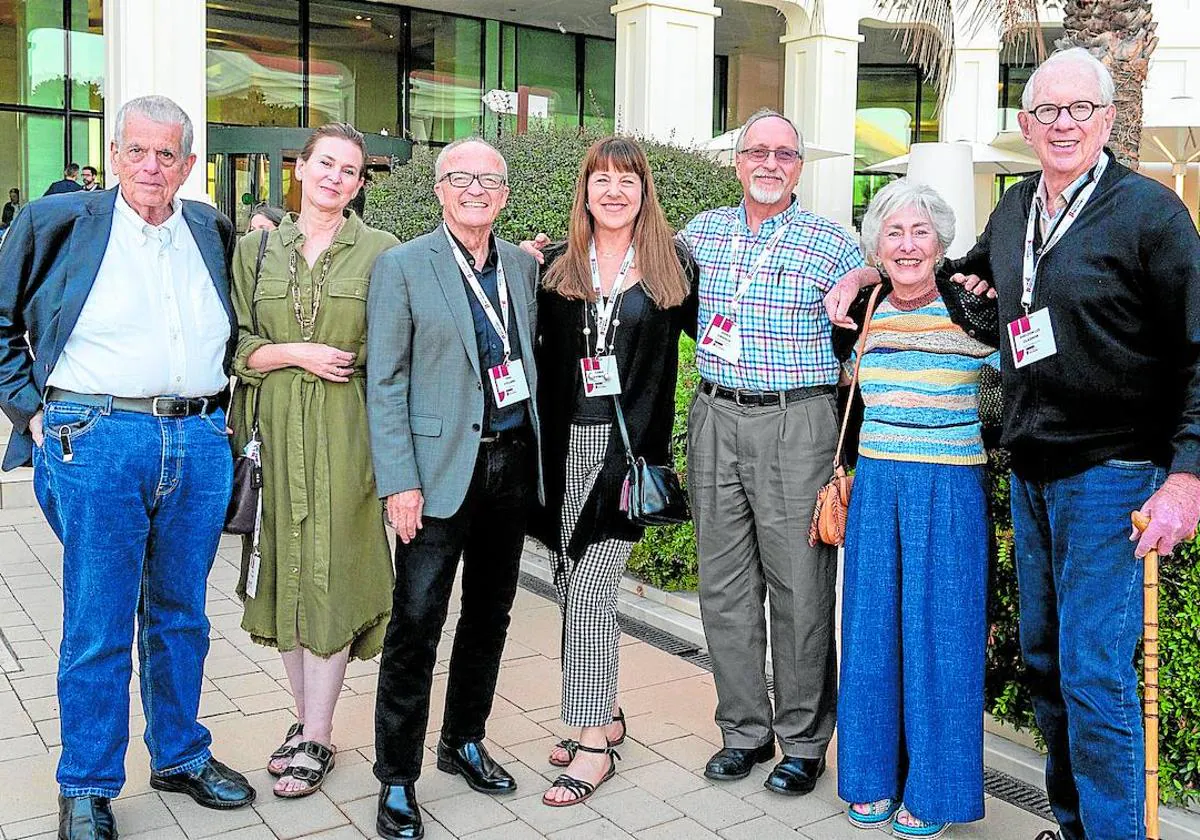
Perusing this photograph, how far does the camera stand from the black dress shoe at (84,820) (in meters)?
3.44

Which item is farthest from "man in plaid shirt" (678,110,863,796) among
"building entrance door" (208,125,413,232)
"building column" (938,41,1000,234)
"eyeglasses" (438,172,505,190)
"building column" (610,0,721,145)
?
"building column" (938,41,1000,234)

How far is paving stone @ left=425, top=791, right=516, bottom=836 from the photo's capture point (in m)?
3.68

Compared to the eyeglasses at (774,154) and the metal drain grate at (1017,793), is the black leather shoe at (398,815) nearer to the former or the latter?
the metal drain grate at (1017,793)

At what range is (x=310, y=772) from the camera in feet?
12.7

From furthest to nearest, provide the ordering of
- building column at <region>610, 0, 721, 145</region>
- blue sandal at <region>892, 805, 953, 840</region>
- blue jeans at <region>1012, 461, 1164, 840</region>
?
building column at <region>610, 0, 721, 145</region>, blue sandal at <region>892, 805, 953, 840</region>, blue jeans at <region>1012, 461, 1164, 840</region>

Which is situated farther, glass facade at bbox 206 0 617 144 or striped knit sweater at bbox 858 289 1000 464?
glass facade at bbox 206 0 617 144

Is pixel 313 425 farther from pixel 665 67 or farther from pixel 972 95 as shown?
pixel 972 95

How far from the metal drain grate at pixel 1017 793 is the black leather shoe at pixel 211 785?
2.45m

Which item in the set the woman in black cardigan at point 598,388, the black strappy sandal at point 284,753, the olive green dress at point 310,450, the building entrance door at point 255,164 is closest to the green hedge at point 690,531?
the woman in black cardigan at point 598,388

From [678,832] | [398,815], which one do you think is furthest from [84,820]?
[678,832]

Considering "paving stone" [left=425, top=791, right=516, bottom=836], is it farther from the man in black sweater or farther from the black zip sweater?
the black zip sweater

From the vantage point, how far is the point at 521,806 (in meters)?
3.84

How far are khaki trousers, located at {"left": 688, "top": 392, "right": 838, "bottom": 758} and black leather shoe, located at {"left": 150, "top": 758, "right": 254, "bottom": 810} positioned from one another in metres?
1.64

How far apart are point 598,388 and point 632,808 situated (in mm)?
1383
